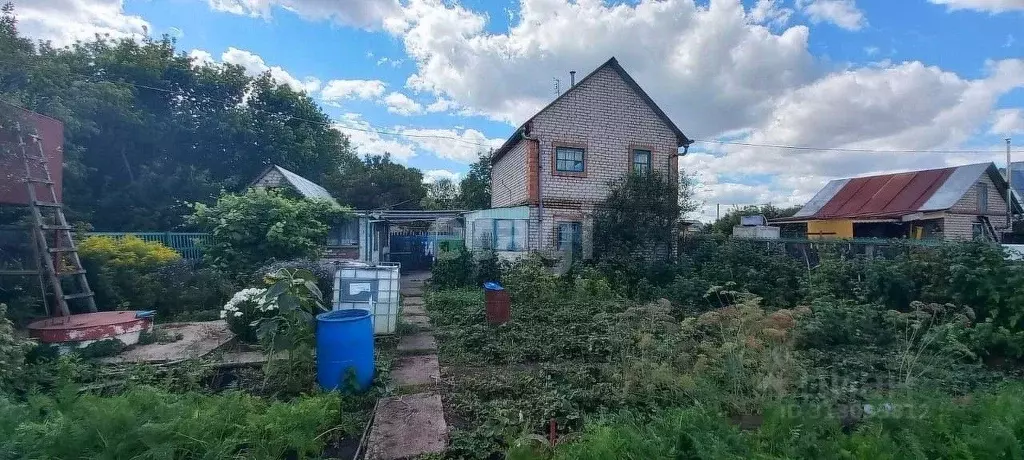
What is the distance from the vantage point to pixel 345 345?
420 cm

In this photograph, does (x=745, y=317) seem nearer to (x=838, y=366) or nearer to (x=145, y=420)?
(x=838, y=366)

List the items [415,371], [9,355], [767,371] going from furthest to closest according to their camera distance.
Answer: [415,371]
[767,371]
[9,355]

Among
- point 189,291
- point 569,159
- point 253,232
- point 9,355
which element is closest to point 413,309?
point 189,291

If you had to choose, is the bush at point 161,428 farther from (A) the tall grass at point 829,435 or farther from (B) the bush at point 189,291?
(B) the bush at point 189,291

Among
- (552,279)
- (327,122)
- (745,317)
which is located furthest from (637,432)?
(327,122)

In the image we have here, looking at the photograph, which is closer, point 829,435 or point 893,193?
point 829,435

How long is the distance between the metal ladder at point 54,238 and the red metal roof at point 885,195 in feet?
79.9

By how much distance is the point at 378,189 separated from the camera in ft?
91.3

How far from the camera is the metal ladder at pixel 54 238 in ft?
19.2

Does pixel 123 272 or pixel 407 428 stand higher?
pixel 123 272

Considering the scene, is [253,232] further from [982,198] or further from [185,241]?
[982,198]

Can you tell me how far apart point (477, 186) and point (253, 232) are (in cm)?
1793

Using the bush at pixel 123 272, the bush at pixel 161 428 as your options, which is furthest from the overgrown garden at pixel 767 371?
the bush at pixel 123 272

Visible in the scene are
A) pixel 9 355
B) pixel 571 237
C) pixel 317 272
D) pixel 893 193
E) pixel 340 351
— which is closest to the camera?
pixel 9 355
